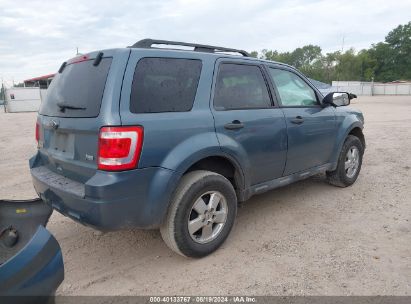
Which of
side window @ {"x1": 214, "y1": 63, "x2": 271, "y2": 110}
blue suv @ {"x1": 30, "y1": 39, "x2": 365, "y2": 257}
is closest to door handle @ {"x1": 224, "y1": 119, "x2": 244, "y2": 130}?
blue suv @ {"x1": 30, "y1": 39, "x2": 365, "y2": 257}

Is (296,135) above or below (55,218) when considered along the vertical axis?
above

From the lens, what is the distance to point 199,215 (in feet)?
10.0

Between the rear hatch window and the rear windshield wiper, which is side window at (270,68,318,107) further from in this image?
the rear windshield wiper

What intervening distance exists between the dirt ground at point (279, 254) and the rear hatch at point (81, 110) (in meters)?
0.88

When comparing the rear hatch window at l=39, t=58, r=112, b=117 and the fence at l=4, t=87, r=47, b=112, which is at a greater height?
the fence at l=4, t=87, r=47, b=112

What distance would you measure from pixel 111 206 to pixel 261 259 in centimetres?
145

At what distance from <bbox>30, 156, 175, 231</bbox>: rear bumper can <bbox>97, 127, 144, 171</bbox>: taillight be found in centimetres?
6

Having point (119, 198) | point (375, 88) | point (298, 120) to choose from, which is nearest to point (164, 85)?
point (119, 198)

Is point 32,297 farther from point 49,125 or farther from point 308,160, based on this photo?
point 308,160

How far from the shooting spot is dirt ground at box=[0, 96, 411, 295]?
274 cm

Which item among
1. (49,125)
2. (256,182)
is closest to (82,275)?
(49,125)

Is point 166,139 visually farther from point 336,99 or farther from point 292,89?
point 336,99

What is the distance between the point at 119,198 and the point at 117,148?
0.37 meters

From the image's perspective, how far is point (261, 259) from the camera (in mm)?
3125
